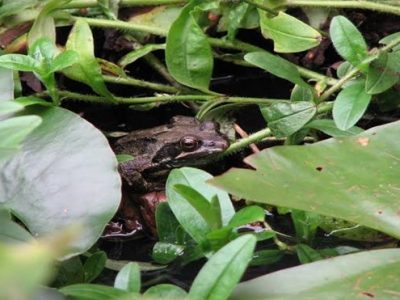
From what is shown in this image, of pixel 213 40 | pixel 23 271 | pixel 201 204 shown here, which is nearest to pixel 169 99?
pixel 213 40

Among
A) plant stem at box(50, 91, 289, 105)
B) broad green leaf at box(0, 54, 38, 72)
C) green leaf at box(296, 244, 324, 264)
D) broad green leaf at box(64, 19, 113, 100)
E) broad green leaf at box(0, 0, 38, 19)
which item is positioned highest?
broad green leaf at box(0, 0, 38, 19)

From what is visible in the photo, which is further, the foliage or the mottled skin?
the mottled skin

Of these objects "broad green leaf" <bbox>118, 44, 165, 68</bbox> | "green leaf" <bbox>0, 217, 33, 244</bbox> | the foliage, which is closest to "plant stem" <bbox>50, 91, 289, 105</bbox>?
the foliage

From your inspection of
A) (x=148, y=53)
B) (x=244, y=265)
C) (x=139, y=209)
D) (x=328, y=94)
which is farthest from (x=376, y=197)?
(x=148, y=53)

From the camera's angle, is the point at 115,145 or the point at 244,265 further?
the point at 115,145

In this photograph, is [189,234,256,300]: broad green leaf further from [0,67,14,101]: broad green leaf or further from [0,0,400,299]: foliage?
[0,67,14,101]: broad green leaf

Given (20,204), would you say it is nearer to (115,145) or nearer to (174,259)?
(174,259)

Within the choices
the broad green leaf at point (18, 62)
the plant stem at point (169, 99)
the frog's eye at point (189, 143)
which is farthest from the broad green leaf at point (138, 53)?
the broad green leaf at point (18, 62)
